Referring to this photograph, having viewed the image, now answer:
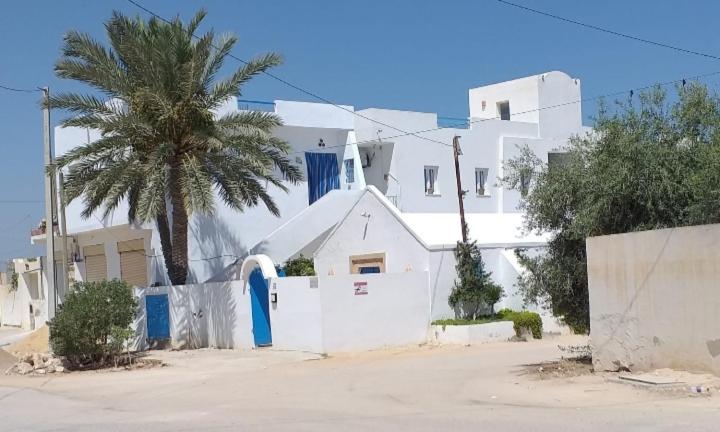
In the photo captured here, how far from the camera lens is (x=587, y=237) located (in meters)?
14.7

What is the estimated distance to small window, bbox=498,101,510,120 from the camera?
154 ft

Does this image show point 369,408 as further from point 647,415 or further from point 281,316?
point 281,316

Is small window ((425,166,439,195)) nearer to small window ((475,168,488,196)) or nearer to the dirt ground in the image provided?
small window ((475,168,488,196))

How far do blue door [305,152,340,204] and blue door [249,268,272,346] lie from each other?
410 inches

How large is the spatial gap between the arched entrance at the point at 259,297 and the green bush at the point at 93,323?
3.91 m

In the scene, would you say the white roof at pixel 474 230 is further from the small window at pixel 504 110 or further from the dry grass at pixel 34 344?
the small window at pixel 504 110

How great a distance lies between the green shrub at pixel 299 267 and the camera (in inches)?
1097

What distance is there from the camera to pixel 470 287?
1026 inches

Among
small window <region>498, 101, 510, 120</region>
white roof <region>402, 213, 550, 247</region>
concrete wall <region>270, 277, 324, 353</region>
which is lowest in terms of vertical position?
concrete wall <region>270, 277, 324, 353</region>

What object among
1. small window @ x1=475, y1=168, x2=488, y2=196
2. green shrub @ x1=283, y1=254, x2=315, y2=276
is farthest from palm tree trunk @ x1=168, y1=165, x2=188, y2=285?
small window @ x1=475, y1=168, x2=488, y2=196

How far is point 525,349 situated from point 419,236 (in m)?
5.35

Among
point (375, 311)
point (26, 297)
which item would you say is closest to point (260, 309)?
point (375, 311)

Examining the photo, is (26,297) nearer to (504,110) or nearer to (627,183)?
(504,110)

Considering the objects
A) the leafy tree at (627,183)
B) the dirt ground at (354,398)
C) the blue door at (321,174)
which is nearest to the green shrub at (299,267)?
the dirt ground at (354,398)
